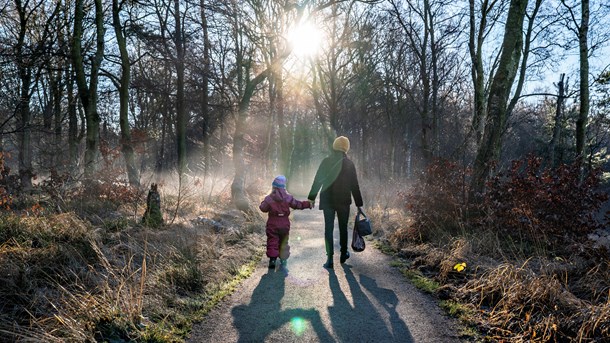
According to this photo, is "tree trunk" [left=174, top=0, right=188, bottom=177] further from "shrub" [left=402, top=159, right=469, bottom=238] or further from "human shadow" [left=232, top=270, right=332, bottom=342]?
"human shadow" [left=232, top=270, right=332, bottom=342]

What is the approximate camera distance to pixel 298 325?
3551 mm

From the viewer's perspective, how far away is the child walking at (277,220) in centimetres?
Result: 576

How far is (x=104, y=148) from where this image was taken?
10156mm

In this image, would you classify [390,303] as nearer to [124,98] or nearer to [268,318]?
[268,318]

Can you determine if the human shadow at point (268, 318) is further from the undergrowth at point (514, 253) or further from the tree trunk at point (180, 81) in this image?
the tree trunk at point (180, 81)

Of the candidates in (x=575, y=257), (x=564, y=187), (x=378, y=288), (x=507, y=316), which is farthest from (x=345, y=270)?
(x=564, y=187)

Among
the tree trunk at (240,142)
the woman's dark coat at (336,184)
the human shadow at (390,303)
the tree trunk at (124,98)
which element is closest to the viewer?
the human shadow at (390,303)

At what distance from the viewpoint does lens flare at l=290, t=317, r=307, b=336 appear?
11.2 ft

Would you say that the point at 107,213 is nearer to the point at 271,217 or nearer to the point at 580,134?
the point at 271,217

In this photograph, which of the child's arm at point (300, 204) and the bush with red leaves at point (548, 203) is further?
the child's arm at point (300, 204)

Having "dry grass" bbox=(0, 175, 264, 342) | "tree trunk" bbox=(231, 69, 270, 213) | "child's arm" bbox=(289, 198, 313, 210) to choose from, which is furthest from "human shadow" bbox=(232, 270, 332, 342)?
"tree trunk" bbox=(231, 69, 270, 213)

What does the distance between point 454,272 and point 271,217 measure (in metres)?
2.90

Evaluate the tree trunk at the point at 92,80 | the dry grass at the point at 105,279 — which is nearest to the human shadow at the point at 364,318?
the dry grass at the point at 105,279

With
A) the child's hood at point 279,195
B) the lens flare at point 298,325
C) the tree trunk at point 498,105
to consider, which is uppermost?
the tree trunk at point 498,105
